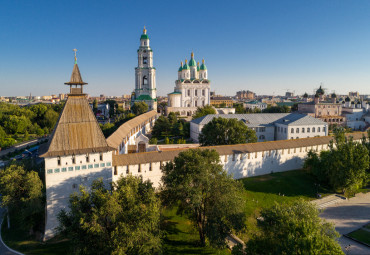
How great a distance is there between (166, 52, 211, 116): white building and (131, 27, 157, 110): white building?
7986mm

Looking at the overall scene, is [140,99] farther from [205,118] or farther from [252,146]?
[252,146]

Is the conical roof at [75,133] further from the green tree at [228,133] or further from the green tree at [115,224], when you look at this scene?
the green tree at [228,133]

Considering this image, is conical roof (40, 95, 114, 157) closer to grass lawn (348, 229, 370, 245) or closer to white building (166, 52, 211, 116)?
grass lawn (348, 229, 370, 245)

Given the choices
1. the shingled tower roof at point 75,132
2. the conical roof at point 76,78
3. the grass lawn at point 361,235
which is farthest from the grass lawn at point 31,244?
the grass lawn at point 361,235

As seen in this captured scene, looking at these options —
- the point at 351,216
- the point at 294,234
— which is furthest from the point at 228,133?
the point at 294,234

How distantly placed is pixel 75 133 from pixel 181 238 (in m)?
12.5

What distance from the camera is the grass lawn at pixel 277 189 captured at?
86.4 feet

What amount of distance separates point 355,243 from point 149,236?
17296 mm

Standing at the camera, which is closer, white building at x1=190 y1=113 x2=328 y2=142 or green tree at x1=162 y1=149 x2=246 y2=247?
green tree at x1=162 y1=149 x2=246 y2=247

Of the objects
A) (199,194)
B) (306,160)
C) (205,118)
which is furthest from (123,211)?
(205,118)

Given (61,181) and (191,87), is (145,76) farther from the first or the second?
(61,181)

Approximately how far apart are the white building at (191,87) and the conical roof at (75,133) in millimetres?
71502

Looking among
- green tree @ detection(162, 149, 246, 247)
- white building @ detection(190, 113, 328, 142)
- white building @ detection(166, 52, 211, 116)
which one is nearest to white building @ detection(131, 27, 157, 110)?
white building @ detection(166, 52, 211, 116)

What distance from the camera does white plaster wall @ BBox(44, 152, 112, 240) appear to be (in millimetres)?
20062
